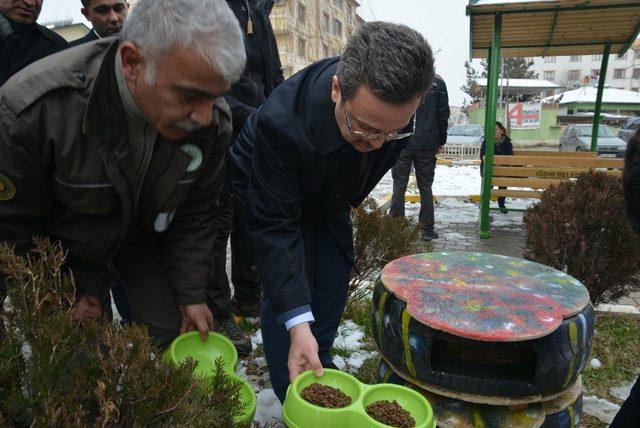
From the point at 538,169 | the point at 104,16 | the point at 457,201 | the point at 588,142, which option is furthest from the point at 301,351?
the point at 588,142

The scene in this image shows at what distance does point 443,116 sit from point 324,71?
4046mm

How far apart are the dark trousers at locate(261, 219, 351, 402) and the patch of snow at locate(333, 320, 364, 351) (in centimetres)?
A: 77

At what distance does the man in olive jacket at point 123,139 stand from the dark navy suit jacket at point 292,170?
0.22m

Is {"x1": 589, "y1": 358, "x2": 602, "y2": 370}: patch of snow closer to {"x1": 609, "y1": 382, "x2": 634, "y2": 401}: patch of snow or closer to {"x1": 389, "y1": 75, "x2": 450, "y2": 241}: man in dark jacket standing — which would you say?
{"x1": 609, "y1": 382, "x2": 634, "y2": 401}: patch of snow

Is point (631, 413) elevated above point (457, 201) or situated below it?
above

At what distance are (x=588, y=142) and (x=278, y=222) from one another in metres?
17.0

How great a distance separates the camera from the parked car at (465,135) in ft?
63.7

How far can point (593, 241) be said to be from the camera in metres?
3.23

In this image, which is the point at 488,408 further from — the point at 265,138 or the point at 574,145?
the point at 574,145

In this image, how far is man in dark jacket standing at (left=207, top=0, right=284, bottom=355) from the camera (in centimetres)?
278

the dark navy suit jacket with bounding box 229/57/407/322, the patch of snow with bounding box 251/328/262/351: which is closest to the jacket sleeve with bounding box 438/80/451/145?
the patch of snow with bounding box 251/328/262/351

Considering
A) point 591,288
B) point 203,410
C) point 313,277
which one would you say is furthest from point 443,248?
point 203,410

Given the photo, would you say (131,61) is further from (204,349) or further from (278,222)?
(204,349)

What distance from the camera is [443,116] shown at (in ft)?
18.4
